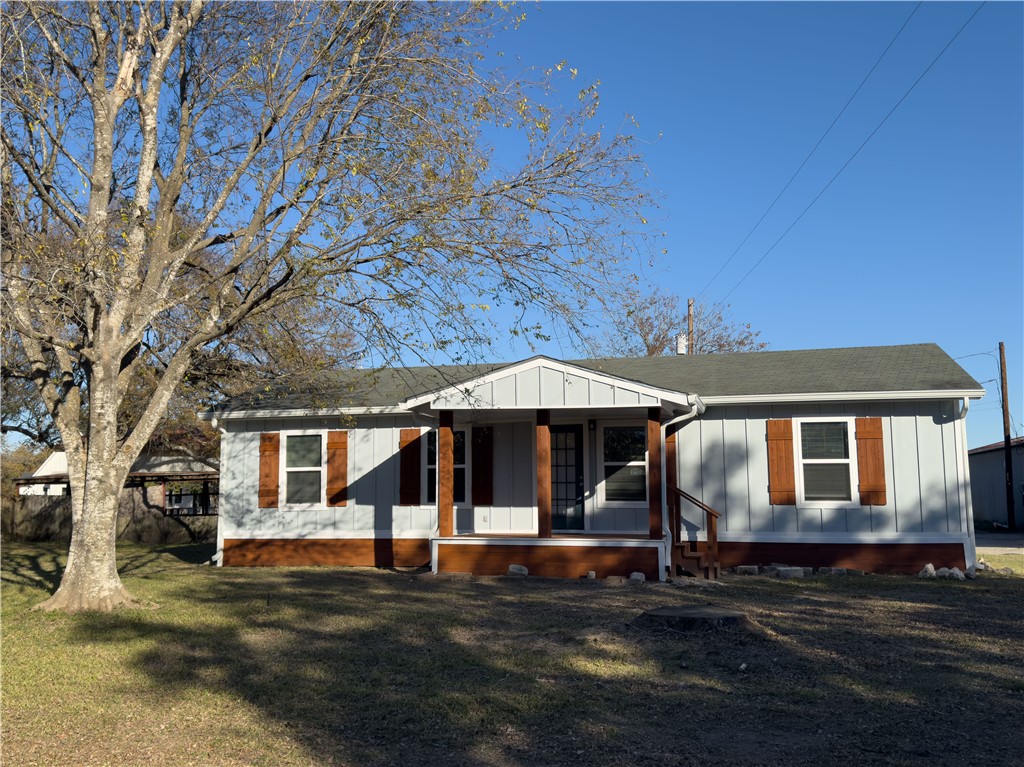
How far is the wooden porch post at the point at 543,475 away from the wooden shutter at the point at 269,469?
5.24m

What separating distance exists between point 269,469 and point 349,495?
1.52 metres

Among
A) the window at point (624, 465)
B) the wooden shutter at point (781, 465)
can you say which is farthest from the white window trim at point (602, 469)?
the wooden shutter at point (781, 465)

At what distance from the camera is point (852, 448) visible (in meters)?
13.6

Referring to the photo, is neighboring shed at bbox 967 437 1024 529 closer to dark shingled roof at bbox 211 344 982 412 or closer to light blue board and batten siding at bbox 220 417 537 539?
dark shingled roof at bbox 211 344 982 412

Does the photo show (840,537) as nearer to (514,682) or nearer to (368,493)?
(368,493)

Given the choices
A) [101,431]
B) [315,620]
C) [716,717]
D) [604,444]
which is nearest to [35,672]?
[315,620]

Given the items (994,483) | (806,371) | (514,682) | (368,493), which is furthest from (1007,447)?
(514,682)

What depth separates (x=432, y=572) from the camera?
1337cm

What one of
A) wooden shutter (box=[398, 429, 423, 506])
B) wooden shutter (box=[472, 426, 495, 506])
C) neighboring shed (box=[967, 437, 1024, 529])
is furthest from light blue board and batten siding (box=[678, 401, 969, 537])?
neighboring shed (box=[967, 437, 1024, 529])

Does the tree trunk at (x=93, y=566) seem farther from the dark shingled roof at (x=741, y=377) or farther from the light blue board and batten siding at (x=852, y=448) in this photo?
the light blue board and batten siding at (x=852, y=448)

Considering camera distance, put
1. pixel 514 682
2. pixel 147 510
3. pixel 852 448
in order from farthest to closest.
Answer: pixel 147 510, pixel 852 448, pixel 514 682

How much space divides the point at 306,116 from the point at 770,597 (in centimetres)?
831

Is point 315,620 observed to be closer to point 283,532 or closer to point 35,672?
point 35,672

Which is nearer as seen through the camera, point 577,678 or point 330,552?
point 577,678
